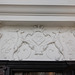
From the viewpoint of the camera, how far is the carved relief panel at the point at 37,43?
116 inches

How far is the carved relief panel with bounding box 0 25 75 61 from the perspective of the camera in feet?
9.69

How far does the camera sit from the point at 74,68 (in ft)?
8.45

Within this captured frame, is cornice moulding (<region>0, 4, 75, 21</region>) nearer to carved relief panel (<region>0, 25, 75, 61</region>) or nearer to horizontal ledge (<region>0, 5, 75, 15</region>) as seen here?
horizontal ledge (<region>0, 5, 75, 15</region>)

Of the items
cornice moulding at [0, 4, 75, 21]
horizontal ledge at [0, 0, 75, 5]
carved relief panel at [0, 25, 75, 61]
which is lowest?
carved relief panel at [0, 25, 75, 61]

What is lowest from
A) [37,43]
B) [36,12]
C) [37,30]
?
[37,43]

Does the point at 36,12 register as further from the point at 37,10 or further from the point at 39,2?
the point at 39,2

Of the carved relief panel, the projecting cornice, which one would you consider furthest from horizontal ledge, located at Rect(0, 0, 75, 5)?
the carved relief panel

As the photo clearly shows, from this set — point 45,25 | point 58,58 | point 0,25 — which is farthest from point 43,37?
point 0,25

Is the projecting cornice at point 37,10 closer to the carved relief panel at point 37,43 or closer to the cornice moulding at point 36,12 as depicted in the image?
the cornice moulding at point 36,12

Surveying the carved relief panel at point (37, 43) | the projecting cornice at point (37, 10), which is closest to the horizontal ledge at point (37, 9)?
the projecting cornice at point (37, 10)

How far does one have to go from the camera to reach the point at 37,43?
3.01 metres

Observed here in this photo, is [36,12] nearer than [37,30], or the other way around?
[36,12]

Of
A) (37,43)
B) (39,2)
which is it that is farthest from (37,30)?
(39,2)

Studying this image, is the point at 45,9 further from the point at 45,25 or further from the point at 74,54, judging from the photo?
the point at 74,54
